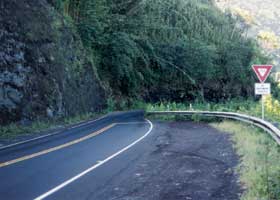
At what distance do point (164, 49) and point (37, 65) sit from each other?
2791 centimetres

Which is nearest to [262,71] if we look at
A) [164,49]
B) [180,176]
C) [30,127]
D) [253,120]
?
[253,120]

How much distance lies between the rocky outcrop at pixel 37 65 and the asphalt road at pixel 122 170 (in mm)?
7473

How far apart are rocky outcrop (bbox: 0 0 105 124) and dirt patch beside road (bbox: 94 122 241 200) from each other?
1113 centimetres

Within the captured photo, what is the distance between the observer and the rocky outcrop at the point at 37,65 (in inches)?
864

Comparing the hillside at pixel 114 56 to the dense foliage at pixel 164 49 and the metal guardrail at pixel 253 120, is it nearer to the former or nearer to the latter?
the dense foliage at pixel 164 49

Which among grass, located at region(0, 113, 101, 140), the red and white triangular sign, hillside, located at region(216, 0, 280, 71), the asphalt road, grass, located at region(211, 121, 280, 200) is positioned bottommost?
grass, located at region(0, 113, 101, 140)

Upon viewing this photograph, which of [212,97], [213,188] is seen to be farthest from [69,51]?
[212,97]

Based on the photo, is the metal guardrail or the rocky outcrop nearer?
the metal guardrail

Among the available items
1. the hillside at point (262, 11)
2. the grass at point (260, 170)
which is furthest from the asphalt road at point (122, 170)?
the hillside at point (262, 11)

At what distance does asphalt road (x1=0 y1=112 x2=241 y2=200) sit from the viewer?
7.65m

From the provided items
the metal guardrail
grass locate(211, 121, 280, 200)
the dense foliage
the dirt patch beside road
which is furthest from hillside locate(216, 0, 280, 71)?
grass locate(211, 121, 280, 200)

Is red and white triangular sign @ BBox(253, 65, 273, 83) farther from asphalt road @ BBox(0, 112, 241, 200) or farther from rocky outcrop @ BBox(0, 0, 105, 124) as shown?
rocky outcrop @ BBox(0, 0, 105, 124)

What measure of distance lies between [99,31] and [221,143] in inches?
1169

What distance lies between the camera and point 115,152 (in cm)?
1270
